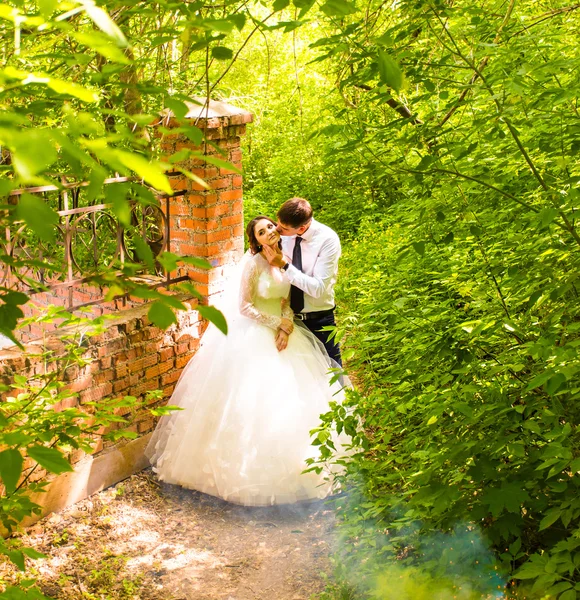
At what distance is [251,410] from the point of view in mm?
4656

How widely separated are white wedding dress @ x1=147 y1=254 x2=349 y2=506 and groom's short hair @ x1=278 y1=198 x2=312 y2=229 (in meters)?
0.34

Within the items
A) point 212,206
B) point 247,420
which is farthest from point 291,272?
point 247,420

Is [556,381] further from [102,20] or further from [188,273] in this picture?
[188,273]

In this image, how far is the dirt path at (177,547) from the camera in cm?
373

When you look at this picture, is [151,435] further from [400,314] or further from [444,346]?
[444,346]

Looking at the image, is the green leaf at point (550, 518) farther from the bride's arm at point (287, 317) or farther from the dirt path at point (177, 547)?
the bride's arm at point (287, 317)

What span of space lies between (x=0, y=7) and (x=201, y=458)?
12.9 ft

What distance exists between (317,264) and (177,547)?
2.15m

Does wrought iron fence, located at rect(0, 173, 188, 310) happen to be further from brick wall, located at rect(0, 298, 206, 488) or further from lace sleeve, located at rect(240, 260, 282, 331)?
lace sleeve, located at rect(240, 260, 282, 331)

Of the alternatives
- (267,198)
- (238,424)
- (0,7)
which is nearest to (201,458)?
(238,424)

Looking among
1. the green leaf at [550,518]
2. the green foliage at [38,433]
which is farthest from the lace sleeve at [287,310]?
the green leaf at [550,518]

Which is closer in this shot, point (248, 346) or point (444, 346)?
point (444, 346)

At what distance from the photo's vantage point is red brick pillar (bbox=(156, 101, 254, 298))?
502 cm

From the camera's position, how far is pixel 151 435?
504cm
